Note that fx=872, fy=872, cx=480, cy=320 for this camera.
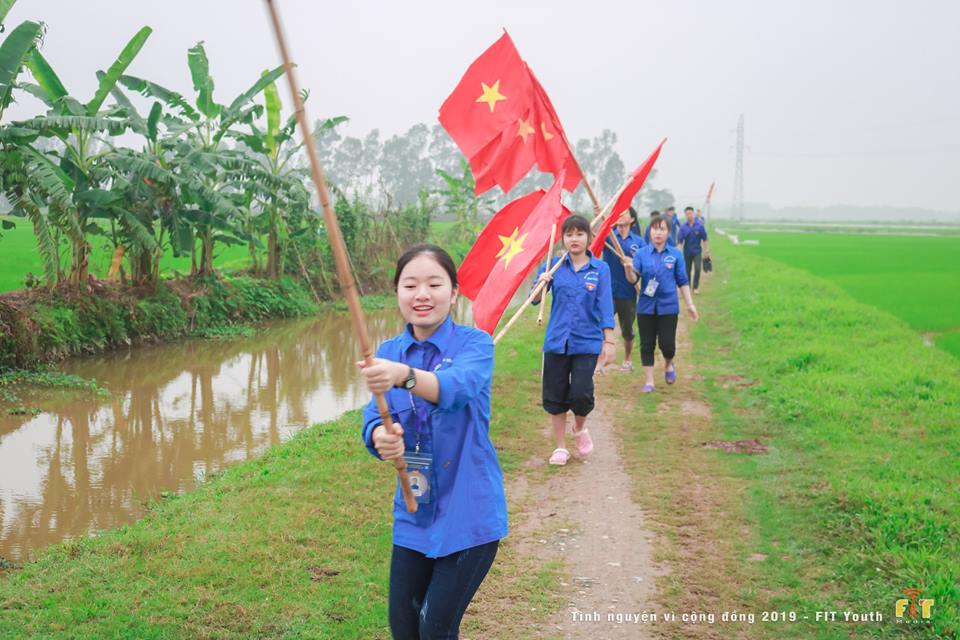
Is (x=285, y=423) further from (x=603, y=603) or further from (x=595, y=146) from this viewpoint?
(x=595, y=146)

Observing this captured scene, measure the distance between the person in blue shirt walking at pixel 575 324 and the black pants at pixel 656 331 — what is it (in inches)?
93.6

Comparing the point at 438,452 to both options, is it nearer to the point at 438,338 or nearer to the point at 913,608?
the point at 438,338

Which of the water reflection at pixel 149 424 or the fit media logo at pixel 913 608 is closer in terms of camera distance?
the fit media logo at pixel 913 608

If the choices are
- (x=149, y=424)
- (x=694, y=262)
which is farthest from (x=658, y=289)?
(x=694, y=262)

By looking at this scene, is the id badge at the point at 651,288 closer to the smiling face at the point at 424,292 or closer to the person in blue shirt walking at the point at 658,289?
the person in blue shirt walking at the point at 658,289

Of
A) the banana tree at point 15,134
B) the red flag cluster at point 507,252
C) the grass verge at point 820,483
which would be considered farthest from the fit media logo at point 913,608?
the banana tree at point 15,134

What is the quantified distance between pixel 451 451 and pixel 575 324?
349 centimetres

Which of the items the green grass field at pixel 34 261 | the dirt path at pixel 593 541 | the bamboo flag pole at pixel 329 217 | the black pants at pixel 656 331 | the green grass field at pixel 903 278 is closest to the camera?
the bamboo flag pole at pixel 329 217

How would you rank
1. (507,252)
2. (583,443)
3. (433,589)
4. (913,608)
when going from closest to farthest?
A: (433,589) → (913,608) → (507,252) → (583,443)

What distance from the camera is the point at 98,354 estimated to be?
36.1ft

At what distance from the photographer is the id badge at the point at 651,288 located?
8.32 m

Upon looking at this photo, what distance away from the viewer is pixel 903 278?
2116 centimetres

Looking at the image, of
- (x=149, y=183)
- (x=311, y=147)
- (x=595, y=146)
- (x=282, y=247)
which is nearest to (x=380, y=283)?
(x=282, y=247)

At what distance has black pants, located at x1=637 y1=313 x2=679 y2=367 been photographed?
8539mm
